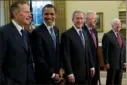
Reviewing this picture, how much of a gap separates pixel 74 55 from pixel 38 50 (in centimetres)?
57

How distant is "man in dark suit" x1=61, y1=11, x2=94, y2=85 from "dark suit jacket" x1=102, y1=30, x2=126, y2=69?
1.25 m

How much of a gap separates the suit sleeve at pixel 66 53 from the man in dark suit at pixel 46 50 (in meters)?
0.19

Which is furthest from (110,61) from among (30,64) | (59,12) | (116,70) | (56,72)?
(59,12)

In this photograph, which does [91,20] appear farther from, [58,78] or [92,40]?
[58,78]

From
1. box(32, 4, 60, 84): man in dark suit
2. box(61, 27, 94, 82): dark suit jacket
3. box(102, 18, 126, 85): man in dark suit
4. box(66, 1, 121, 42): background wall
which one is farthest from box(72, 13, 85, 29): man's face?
box(66, 1, 121, 42): background wall

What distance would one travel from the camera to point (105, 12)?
925cm

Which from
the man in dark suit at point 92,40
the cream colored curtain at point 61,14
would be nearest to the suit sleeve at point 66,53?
the man in dark suit at point 92,40

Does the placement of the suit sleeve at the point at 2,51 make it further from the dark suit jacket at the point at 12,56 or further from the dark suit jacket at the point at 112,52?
the dark suit jacket at the point at 112,52

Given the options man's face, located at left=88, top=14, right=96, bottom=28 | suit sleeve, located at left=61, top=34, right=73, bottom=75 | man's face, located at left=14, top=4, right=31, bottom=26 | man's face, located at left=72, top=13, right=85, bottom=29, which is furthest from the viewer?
man's face, located at left=88, top=14, right=96, bottom=28

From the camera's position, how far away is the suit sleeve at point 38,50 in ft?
9.73

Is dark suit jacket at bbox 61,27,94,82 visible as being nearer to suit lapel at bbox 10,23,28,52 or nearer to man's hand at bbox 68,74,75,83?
man's hand at bbox 68,74,75,83

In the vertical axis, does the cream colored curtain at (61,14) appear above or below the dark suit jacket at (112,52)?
above

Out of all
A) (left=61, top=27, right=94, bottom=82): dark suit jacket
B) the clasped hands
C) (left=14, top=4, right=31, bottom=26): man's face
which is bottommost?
the clasped hands

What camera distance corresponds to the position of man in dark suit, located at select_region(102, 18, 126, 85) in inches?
183
